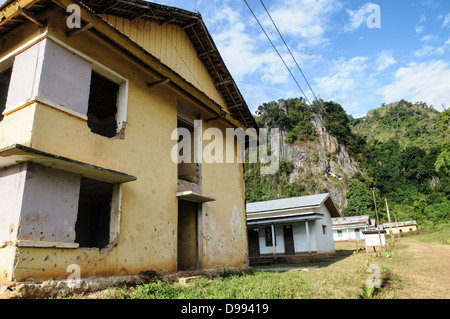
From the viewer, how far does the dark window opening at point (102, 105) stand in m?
8.29

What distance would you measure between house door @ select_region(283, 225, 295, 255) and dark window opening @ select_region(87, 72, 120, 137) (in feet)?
49.7

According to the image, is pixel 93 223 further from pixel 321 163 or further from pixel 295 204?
pixel 321 163

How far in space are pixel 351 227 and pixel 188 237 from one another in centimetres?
3718

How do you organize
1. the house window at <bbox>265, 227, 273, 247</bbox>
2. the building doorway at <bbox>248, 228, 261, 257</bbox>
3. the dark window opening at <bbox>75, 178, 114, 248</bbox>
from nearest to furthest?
1. the dark window opening at <bbox>75, 178, 114, 248</bbox>
2. the house window at <bbox>265, 227, 273, 247</bbox>
3. the building doorway at <bbox>248, 228, 261, 257</bbox>

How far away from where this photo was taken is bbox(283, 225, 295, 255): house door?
21.3 m

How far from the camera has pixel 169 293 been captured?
5793 mm

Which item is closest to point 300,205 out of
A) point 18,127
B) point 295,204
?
point 295,204

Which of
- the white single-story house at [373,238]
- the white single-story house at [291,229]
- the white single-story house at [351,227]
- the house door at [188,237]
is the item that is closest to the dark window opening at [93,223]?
the house door at [188,237]

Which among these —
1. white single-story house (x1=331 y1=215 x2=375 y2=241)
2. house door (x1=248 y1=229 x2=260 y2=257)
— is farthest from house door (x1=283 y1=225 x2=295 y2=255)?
white single-story house (x1=331 y1=215 x2=375 y2=241)

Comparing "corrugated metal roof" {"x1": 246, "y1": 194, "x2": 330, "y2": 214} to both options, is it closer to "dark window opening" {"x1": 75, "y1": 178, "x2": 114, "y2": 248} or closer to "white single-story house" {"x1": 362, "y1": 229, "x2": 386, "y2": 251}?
"white single-story house" {"x1": 362, "y1": 229, "x2": 386, "y2": 251}

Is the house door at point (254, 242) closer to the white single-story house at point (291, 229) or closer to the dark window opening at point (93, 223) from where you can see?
the white single-story house at point (291, 229)

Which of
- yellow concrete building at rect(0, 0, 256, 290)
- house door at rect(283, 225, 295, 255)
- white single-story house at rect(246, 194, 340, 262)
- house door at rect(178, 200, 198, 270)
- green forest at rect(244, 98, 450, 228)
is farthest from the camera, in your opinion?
green forest at rect(244, 98, 450, 228)

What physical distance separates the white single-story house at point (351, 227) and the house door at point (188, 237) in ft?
118

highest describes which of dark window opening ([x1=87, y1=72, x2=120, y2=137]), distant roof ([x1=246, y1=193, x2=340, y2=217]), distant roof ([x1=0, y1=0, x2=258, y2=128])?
distant roof ([x1=0, y1=0, x2=258, y2=128])
